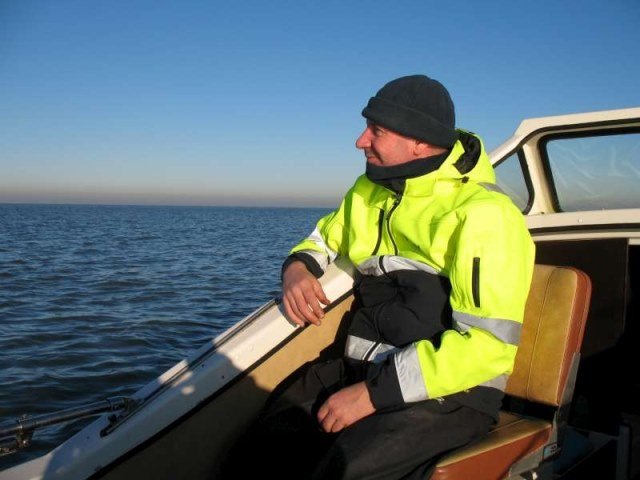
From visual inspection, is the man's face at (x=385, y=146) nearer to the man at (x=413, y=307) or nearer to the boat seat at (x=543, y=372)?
the man at (x=413, y=307)

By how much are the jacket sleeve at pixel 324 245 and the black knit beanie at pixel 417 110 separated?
2.46ft

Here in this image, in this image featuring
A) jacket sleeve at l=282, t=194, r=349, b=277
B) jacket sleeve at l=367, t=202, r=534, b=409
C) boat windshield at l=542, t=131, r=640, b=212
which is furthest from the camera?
boat windshield at l=542, t=131, r=640, b=212

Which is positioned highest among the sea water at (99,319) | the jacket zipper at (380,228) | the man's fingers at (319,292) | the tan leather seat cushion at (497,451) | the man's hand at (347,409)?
the jacket zipper at (380,228)

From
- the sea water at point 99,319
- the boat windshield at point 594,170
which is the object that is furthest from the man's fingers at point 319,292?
the boat windshield at point 594,170

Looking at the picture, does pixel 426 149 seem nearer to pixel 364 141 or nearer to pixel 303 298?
pixel 364 141

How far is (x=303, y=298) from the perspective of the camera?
248 cm

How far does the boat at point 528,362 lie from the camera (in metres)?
2.31

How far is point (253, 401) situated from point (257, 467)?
35 cm

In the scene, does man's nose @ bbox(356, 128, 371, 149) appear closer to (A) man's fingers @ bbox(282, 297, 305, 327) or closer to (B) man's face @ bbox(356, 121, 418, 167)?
(B) man's face @ bbox(356, 121, 418, 167)

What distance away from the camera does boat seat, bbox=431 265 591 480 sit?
7.11ft

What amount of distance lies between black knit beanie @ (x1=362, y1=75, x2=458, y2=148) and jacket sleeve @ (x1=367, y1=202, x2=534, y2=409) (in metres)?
0.36

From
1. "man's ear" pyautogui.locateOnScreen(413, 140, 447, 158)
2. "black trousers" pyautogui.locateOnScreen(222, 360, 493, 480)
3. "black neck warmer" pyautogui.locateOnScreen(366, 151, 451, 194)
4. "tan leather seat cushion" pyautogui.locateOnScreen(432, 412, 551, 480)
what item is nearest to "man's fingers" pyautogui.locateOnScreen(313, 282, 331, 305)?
"black trousers" pyautogui.locateOnScreen(222, 360, 493, 480)

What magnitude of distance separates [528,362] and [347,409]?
101cm

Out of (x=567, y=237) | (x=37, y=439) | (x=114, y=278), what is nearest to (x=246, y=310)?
(x=114, y=278)
